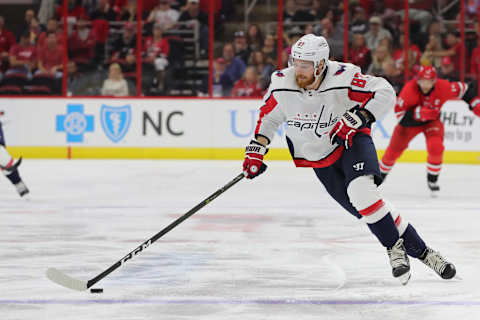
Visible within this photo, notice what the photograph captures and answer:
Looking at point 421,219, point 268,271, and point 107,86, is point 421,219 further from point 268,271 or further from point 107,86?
point 107,86

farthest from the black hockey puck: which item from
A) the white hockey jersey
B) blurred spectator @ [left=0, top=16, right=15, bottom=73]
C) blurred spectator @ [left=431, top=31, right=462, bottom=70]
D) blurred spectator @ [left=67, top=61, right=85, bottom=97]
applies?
blurred spectator @ [left=0, top=16, right=15, bottom=73]

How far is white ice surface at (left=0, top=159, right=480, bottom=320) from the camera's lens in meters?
3.64

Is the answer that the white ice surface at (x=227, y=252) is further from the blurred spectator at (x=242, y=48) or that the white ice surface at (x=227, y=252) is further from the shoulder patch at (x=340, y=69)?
the blurred spectator at (x=242, y=48)

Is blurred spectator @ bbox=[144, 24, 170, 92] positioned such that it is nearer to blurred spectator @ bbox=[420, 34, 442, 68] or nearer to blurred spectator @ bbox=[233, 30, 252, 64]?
blurred spectator @ bbox=[233, 30, 252, 64]

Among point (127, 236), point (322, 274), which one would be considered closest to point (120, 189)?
point (127, 236)

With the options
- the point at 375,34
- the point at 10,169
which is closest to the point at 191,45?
the point at 375,34

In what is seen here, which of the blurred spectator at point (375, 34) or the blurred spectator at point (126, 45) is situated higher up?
the blurred spectator at point (375, 34)

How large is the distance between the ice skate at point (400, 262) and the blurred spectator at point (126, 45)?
8882 mm

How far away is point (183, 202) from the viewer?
7.60m

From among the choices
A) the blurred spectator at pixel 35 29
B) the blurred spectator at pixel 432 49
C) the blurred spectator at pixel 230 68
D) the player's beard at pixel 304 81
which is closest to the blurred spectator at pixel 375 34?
the blurred spectator at pixel 432 49

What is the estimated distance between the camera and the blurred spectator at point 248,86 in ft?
40.0

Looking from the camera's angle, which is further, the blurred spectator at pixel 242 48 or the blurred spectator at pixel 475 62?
the blurred spectator at pixel 242 48

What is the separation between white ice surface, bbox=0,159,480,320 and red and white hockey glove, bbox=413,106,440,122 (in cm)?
69

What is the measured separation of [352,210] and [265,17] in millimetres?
8294
